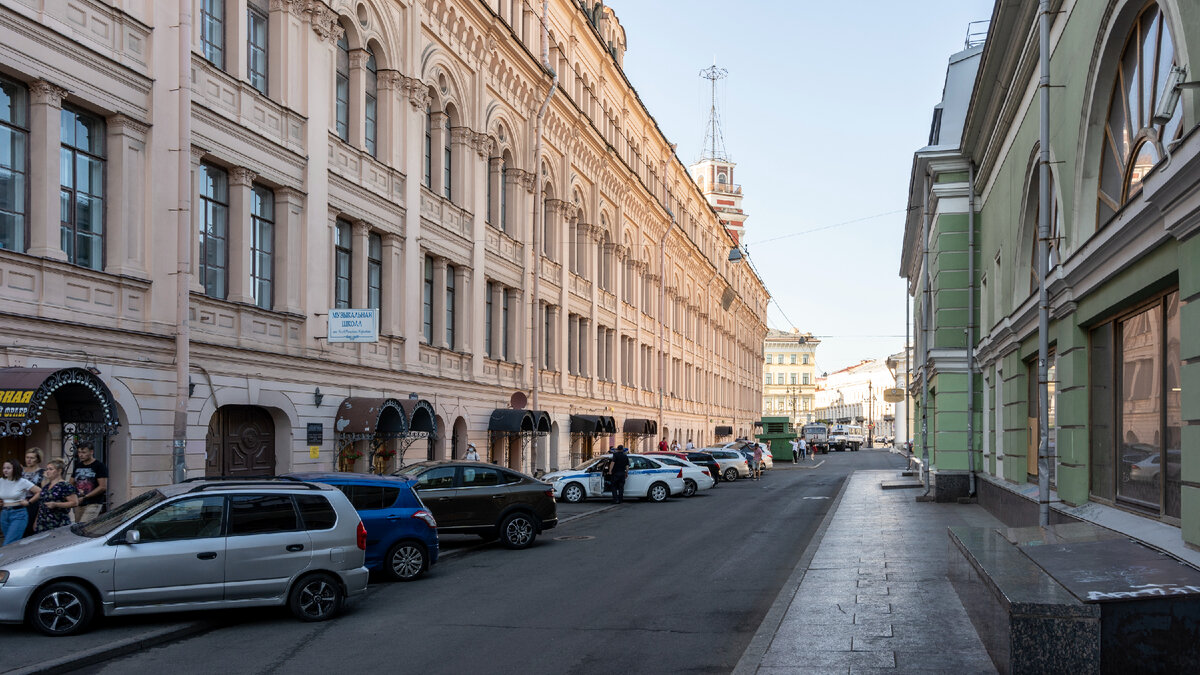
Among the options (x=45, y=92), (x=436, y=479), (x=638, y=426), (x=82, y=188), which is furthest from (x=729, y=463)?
(x=45, y=92)

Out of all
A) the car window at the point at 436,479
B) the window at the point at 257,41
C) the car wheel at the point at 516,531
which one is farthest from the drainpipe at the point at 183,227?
the car wheel at the point at 516,531

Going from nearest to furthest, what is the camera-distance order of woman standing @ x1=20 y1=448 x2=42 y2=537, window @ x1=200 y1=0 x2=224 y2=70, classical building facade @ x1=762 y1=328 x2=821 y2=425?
1. woman standing @ x1=20 y1=448 x2=42 y2=537
2. window @ x1=200 y1=0 x2=224 y2=70
3. classical building facade @ x1=762 y1=328 x2=821 y2=425

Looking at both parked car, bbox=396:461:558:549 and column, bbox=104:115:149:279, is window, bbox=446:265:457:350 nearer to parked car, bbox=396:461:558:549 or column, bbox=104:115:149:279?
parked car, bbox=396:461:558:549

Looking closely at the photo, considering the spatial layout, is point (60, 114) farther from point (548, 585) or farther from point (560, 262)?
point (560, 262)

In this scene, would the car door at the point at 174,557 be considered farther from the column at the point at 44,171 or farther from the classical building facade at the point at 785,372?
the classical building facade at the point at 785,372

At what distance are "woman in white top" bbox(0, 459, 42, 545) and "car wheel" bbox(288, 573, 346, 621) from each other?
3950 millimetres

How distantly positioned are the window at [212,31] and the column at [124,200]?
261 centimetres

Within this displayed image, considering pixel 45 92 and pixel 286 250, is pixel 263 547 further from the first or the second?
pixel 286 250

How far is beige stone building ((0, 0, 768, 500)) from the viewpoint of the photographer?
15.1 m

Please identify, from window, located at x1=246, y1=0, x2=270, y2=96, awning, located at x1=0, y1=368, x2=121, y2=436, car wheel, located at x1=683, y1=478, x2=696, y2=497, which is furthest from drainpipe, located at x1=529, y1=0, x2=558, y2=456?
awning, located at x1=0, y1=368, x2=121, y2=436

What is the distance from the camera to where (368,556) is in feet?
46.7

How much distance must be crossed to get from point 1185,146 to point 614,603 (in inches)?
296

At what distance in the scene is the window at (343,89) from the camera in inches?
Answer: 933

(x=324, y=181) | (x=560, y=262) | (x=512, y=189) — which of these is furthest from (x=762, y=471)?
(x=324, y=181)
